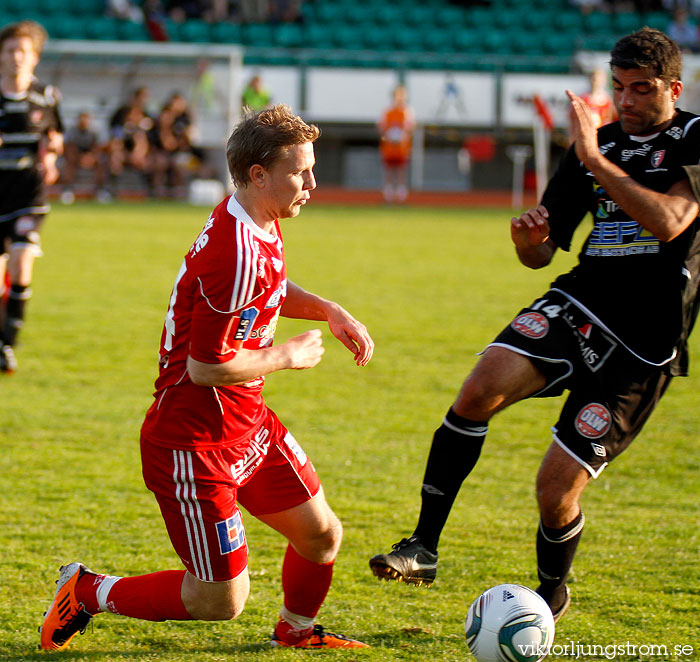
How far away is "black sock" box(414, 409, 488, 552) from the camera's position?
354 centimetres

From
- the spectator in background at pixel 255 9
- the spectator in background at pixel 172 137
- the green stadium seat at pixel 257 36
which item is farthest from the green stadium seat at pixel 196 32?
the spectator in background at pixel 172 137

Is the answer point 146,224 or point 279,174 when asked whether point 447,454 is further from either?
point 146,224

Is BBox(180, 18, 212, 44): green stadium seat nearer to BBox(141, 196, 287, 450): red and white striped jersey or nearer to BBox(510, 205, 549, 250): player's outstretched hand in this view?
BBox(510, 205, 549, 250): player's outstretched hand

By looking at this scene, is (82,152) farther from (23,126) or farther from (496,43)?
(23,126)

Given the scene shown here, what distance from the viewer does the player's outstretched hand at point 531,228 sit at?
3592mm

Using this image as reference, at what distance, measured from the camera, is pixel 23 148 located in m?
7.64

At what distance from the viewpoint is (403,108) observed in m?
22.0

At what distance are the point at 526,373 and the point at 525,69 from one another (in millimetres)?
21365

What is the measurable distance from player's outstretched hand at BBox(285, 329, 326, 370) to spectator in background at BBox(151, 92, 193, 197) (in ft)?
63.6

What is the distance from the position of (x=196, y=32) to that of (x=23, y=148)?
18823 millimetres

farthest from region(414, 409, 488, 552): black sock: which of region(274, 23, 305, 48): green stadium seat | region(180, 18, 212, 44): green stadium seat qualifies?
region(180, 18, 212, 44): green stadium seat

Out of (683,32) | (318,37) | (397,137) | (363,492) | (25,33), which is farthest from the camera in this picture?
(318,37)

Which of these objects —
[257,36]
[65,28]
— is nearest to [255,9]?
[257,36]

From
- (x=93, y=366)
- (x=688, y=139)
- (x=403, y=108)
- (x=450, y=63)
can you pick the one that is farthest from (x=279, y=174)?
(x=450, y=63)
